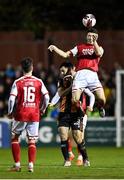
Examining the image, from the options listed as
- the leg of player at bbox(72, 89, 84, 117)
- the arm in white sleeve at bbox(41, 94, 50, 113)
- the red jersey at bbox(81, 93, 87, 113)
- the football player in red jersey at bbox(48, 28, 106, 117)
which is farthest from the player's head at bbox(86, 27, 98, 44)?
the arm in white sleeve at bbox(41, 94, 50, 113)

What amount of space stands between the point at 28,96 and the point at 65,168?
187 cm

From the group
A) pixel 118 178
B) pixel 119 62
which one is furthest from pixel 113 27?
pixel 118 178

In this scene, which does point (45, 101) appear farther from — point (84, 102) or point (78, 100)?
point (84, 102)

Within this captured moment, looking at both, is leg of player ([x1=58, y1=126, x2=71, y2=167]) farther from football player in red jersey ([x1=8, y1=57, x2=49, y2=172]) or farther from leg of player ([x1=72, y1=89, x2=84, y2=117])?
football player in red jersey ([x1=8, y1=57, x2=49, y2=172])

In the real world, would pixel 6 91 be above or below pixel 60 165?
above

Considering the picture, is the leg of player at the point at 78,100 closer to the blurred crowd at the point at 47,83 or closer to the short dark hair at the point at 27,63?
the short dark hair at the point at 27,63

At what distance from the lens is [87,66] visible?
20.7m

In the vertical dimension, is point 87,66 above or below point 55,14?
below

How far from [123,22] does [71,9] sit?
218cm

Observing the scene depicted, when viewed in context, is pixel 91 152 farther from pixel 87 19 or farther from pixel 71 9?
pixel 71 9

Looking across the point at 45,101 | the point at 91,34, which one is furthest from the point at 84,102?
the point at 45,101

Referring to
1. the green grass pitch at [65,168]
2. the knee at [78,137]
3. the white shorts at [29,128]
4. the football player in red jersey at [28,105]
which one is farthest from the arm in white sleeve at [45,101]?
the knee at [78,137]

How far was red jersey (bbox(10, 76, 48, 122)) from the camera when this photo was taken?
61.3 feet

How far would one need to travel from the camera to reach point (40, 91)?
61.6ft
